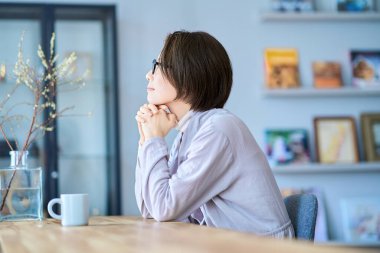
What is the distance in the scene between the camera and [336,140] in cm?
493

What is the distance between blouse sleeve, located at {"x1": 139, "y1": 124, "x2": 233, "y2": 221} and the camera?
5.92ft

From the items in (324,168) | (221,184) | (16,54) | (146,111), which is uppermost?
(16,54)

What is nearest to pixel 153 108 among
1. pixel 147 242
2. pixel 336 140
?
pixel 147 242

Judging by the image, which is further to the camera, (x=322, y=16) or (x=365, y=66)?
(x=365, y=66)

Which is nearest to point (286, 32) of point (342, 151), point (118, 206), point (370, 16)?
point (370, 16)

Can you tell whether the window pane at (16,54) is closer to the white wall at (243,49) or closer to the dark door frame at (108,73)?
the dark door frame at (108,73)

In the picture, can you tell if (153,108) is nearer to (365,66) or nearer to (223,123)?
(223,123)

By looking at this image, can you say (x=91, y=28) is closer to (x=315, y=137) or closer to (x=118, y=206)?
(x=118, y=206)

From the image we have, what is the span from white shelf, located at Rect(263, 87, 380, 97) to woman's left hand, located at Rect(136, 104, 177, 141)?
8.91 feet

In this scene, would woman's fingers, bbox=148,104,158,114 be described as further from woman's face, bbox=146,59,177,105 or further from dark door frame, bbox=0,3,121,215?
dark door frame, bbox=0,3,121,215

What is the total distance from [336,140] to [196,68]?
9.99 ft

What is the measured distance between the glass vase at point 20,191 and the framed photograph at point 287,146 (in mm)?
2855

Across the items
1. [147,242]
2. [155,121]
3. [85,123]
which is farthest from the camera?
[85,123]

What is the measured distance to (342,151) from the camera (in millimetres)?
4922
